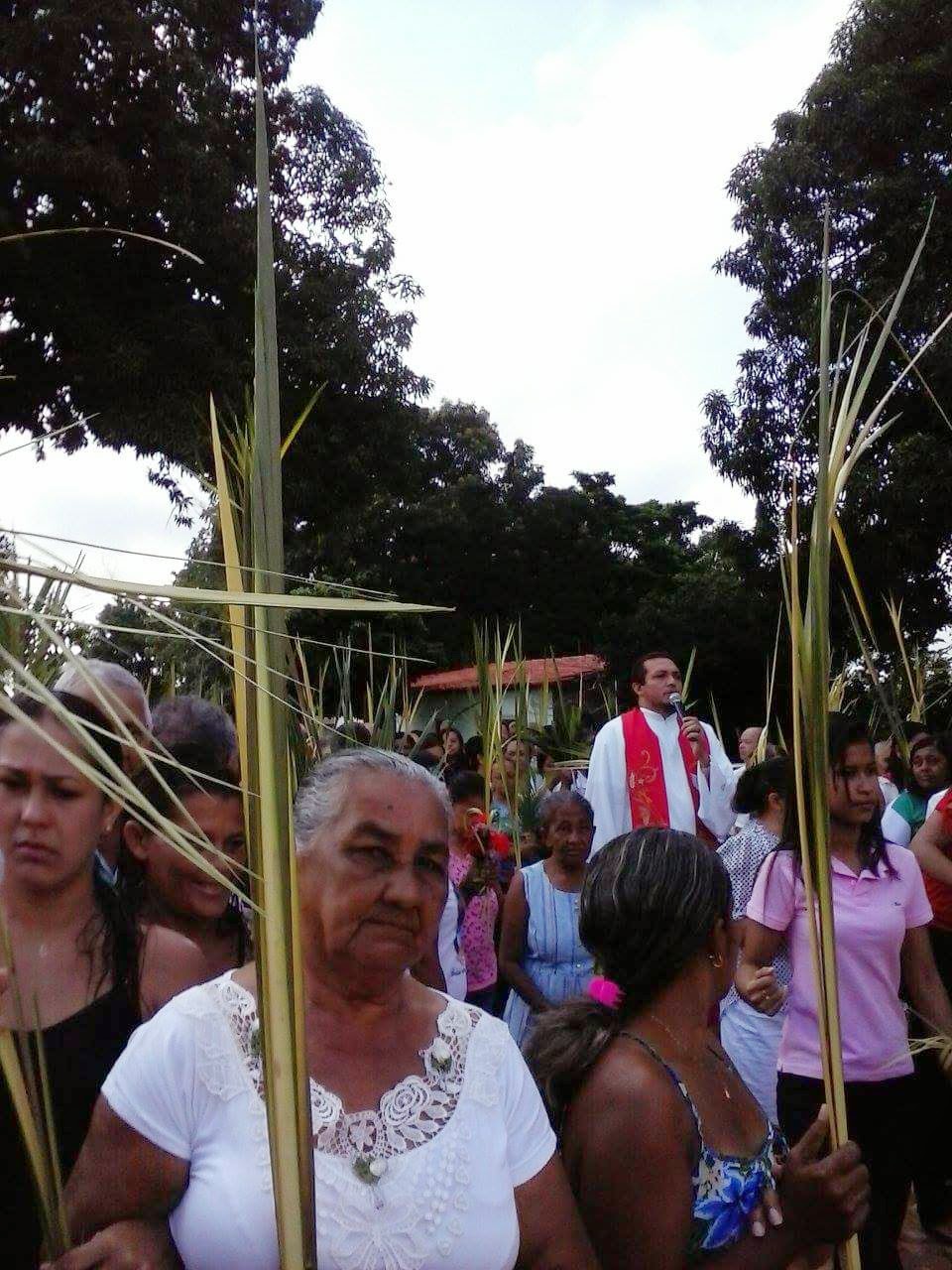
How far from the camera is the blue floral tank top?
2.17 meters

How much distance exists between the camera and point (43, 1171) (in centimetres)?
108

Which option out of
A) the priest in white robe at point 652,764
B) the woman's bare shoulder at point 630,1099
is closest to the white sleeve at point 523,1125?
the woman's bare shoulder at point 630,1099

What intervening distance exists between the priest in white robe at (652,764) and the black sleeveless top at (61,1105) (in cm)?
405

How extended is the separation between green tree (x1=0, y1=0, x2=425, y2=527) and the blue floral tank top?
9.45m

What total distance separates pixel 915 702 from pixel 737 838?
2.27m

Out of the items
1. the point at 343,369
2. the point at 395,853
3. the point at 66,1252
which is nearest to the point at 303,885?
the point at 395,853

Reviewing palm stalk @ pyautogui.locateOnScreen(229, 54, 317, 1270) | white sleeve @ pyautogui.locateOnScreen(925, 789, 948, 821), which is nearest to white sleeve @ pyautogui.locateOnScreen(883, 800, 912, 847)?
white sleeve @ pyautogui.locateOnScreen(925, 789, 948, 821)

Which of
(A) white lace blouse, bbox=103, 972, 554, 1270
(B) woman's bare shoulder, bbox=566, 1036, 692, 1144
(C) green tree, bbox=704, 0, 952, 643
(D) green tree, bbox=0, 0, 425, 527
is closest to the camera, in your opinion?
(A) white lace blouse, bbox=103, 972, 554, 1270

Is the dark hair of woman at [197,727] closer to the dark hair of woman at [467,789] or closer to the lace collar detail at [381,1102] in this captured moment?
the lace collar detail at [381,1102]

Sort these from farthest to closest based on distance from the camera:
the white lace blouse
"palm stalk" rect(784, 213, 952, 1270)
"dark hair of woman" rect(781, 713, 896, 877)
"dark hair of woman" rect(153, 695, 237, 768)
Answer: "dark hair of woman" rect(781, 713, 896, 877) < "dark hair of woman" rect(153, 695, 237, 768) < the white lace blouse < "palm stalk" rect(784, 213, 952, 1270)

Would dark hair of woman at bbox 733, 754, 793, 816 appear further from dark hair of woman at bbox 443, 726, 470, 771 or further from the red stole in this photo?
dark hair of woman at bbox 443, 726, 470, 771

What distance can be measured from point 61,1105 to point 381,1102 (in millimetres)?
517

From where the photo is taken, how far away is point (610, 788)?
19.8 feet

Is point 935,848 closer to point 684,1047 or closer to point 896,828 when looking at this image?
point 896,828
